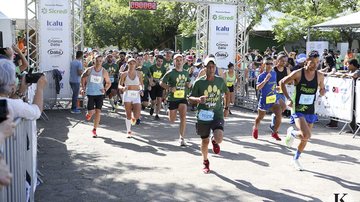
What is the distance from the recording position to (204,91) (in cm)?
715

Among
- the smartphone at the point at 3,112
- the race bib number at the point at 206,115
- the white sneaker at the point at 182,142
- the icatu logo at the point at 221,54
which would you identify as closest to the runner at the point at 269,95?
the white sneaker at the point at 182,142

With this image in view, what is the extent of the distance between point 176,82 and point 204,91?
8.41ft

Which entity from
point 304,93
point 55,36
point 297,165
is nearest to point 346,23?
point 55,36

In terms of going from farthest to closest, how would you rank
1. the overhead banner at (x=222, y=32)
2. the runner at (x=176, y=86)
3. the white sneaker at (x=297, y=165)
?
the overhead banner at (x=222, y=32)
the runner at (x=176, y=86)
the white sneaker at (x=297, y=165)

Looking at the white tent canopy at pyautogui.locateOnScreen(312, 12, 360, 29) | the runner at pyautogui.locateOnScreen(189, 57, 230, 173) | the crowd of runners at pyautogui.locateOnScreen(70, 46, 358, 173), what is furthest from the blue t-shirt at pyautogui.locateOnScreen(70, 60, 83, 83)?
the white tent canopy at pyautogui.locateOnScreen(312, 12, 360, 29)

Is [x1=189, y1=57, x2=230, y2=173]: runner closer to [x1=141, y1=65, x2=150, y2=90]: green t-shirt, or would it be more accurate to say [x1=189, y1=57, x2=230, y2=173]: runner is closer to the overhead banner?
[x1=141, y1=65, x2=150, y2=90]: green t-shirt

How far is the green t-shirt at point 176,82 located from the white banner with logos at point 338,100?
408 cm

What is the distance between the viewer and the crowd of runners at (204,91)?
721cm

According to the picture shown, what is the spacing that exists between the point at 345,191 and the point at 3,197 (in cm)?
451

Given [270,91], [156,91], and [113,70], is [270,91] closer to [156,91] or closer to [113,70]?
[156,91]

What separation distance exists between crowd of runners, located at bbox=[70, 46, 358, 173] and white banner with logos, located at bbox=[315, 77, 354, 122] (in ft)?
1.83

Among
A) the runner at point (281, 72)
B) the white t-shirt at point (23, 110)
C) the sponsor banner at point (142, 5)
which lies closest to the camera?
the white t-shirt at point (23, 110)

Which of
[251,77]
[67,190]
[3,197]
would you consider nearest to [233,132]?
[67,190]

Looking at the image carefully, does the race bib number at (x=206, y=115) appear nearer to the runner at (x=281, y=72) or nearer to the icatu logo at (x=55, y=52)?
the runner at (x=281, y=72)
